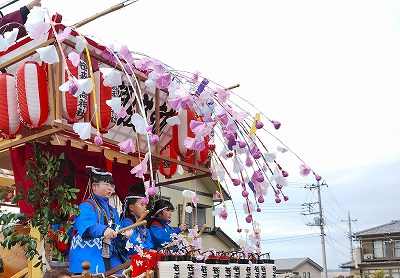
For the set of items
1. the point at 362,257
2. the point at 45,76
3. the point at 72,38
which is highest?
the point at 72,38

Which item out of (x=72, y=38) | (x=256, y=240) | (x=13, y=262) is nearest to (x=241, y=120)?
(x=256, y=240)

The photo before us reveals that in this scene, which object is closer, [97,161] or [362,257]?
[97,161]

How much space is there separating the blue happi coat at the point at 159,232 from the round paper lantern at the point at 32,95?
2.40 meters

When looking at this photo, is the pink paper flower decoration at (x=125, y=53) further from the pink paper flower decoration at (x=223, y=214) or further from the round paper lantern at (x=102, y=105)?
the pink paper flower decoration at (x=223, y=214)

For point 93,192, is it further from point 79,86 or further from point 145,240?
point 79,86

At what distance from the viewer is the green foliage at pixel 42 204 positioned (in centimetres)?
533

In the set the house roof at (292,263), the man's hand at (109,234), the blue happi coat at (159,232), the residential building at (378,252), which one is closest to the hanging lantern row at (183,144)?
the blue happi coat at (159,232)

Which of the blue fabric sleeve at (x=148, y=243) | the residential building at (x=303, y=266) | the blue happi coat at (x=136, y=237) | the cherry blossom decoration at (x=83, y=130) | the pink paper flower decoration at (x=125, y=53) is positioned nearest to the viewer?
the cherry blossom decoration at (x=83, y=130)

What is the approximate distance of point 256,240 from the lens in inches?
236

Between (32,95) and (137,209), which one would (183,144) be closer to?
(137,209)

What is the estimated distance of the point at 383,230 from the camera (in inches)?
1519

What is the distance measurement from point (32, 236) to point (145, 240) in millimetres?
1429

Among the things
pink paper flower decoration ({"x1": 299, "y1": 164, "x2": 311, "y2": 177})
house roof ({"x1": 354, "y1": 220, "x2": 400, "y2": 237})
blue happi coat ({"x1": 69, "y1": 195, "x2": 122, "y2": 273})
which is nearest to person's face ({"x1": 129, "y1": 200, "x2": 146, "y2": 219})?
blue happi coat ({"x1": 69, "y1": 195, "x2": 122, "y2": 273})

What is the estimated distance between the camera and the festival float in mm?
4605
